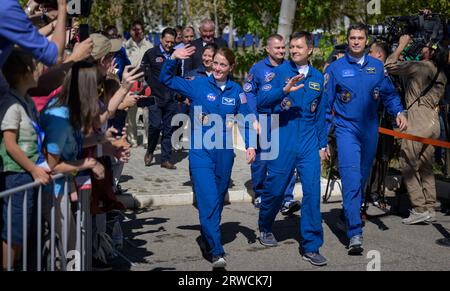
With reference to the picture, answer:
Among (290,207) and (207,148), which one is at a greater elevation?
(207,148)

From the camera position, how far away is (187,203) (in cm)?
1037

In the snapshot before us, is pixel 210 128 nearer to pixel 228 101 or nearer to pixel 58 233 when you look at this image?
pixel 228 101

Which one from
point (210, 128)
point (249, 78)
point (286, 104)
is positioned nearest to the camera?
point (210, 128)

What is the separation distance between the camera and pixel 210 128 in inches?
299

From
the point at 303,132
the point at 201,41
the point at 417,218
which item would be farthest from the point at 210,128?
the point at 201,41

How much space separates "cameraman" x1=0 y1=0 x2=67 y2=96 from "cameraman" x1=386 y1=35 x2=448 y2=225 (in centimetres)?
493

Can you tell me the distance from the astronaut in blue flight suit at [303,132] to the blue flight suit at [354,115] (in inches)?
15.3

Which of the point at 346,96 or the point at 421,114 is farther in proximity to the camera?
the point at 421,114

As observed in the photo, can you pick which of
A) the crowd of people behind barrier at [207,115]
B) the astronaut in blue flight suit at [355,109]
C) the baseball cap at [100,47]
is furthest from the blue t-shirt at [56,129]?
the astronaut in blue flight suit at [355,109]

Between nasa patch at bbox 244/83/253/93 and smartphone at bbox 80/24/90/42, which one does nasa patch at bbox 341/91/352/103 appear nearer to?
nasa patch at bbox 244/83/253/93

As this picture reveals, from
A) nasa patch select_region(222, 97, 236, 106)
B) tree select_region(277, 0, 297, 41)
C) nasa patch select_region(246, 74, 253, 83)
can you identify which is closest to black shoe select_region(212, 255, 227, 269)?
nasa patch select_region(222, 97, 236, 106)

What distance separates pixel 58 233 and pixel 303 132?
2862mm
